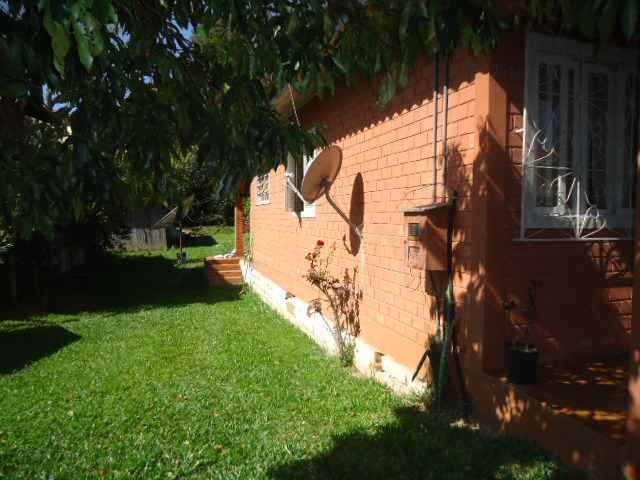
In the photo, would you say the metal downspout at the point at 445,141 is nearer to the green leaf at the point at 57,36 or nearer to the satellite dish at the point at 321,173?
the satellite dish at the point at 321,173

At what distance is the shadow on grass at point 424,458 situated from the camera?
3.12 metres

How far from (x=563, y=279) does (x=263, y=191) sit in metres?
8.72

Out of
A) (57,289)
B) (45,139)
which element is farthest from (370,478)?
(57,289)

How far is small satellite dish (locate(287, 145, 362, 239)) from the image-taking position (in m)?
5.56

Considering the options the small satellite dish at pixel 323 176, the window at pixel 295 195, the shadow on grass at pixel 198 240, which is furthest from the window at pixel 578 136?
the shadow on grass at pixel 198 240

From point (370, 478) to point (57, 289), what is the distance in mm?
11502

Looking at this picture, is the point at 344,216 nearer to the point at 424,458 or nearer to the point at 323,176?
the point at 323,176

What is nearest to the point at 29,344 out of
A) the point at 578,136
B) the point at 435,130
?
the point at 435,130

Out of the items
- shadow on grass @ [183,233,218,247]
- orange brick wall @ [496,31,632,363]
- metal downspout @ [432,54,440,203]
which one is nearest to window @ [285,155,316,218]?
metal downspout @ [432,54,440,203]

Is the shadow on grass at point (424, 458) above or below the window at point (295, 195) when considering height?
below

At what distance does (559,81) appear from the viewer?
3.85m

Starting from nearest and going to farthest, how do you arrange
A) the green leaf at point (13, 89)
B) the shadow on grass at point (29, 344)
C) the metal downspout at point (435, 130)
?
the green leaf at point (13, 89)
the metal downspout at point (435, 130)
the shadow on grass at point (29, 344)

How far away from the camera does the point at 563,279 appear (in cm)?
393

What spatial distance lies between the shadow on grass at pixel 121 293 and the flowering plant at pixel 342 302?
189 inches
